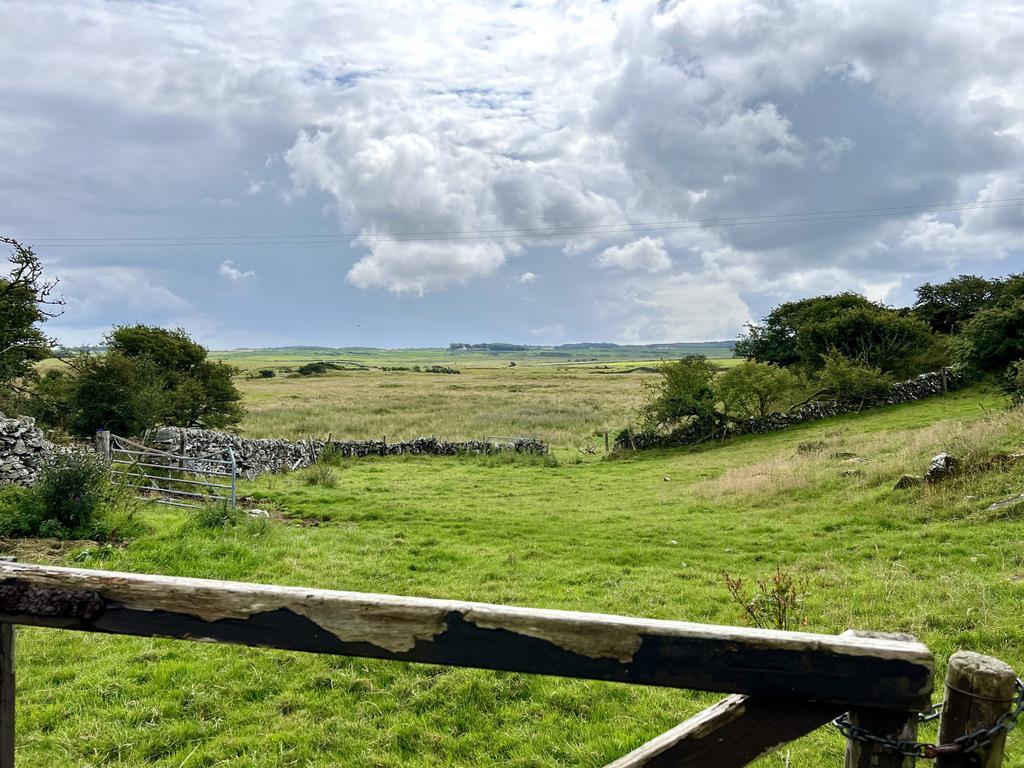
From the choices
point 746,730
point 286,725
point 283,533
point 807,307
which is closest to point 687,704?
point 286,725

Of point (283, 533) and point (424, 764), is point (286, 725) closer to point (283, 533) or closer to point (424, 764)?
point (424, 764)

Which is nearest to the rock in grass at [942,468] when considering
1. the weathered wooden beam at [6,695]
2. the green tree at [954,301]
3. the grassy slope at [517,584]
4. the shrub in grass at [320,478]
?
the grassy slope at [517,584]

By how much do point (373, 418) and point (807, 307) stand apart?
1117 inches

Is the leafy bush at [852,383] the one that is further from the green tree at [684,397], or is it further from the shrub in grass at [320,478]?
the shrub in grass at [320,478]

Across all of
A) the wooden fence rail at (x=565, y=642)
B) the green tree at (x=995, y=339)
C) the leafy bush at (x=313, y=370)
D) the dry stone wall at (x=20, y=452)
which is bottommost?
the dry stone wall at (x=20, y=452)

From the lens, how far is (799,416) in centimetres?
2831

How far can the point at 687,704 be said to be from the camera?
488 cm

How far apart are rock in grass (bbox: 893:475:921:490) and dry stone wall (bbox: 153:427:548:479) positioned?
14925mm

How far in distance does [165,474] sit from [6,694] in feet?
55.0

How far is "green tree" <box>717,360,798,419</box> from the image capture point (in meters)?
27.5

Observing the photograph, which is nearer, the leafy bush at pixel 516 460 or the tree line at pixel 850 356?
the leafy bush at pixel 516 460

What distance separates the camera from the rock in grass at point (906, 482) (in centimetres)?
1216

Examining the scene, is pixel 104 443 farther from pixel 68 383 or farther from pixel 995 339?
pixel 995 339

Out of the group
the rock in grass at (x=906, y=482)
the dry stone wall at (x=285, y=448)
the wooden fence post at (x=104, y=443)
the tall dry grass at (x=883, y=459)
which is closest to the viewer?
the rock in grass at (x=906, y=482)
